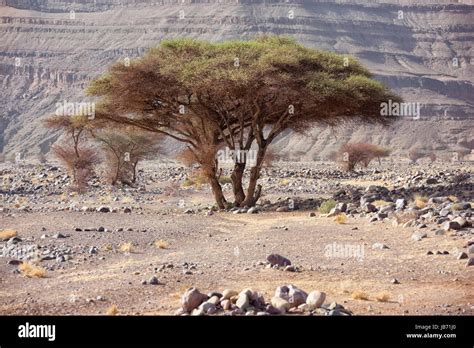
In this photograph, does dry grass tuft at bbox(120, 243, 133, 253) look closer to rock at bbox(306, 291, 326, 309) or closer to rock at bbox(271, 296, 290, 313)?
rock at bbox(271, 296, 290, 313)

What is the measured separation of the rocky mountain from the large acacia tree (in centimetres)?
7757

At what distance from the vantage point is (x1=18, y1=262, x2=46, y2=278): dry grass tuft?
36.3 feet

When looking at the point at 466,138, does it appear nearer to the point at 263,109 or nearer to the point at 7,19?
the point at 263,109

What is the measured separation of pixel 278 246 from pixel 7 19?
14821 centimetres

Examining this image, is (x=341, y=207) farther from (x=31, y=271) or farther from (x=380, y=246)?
(x=31, y=271)

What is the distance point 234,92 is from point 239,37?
4316 inches

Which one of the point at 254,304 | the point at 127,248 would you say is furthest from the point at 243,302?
the point at 127,248

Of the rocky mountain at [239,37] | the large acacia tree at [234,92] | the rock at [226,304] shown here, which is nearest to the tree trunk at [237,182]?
the large acacia tree at [234,92]

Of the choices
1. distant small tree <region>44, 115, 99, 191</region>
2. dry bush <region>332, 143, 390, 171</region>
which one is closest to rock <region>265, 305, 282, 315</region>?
distant small tree <region>44, 115, 99, 191</region>

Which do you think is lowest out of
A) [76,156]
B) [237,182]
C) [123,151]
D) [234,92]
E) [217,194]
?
[217,194]

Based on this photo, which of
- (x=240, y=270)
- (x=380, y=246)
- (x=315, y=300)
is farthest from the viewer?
(x=380, y=246)

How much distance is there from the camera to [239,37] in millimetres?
128875

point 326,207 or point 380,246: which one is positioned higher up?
point 326,207
